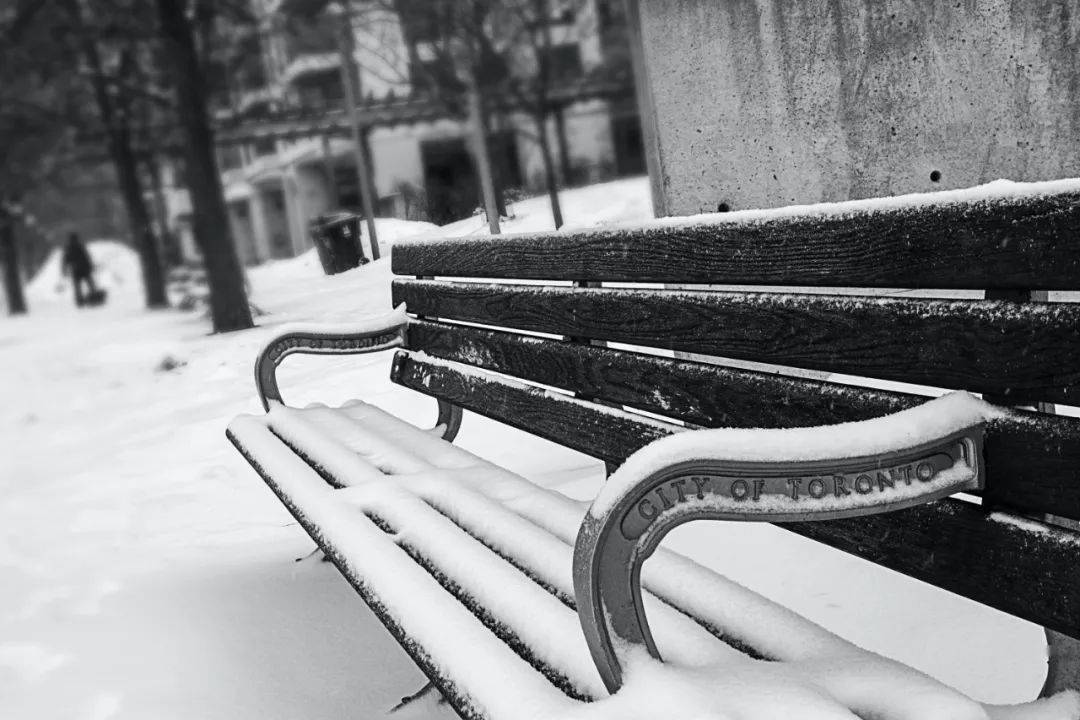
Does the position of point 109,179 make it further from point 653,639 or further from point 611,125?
point 653,639

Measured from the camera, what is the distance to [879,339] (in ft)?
4.76

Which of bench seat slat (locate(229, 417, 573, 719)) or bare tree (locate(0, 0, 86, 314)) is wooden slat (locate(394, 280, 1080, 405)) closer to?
bench seat slat (locate(229, 417, 573, 719))

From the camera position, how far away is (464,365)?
3.04 meters

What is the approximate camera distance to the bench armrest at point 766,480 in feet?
4.11

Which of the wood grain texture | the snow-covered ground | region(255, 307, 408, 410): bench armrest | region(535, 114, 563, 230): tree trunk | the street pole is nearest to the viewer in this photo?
the wood grain texture

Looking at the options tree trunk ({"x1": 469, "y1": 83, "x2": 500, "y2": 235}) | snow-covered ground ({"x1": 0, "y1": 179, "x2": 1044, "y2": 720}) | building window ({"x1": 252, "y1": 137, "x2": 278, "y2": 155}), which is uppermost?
building window ({"x1": 252, "y1": 137, "x2": 278, "y2": 155})

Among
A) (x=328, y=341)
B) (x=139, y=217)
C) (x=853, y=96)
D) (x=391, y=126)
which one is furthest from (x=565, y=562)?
(x=139, y=217)

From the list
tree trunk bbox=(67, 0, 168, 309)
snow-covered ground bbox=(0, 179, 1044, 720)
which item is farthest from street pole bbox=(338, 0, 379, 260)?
tree trunk bbox=(67, 0, 168, 309)

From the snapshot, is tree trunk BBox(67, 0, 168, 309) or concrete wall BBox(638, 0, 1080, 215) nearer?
concrete wall BBox(638, 0, 1080, 215)

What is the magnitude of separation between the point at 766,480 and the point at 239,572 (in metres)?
2.80

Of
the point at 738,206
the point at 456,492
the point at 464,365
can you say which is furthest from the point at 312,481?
the point at 738,206

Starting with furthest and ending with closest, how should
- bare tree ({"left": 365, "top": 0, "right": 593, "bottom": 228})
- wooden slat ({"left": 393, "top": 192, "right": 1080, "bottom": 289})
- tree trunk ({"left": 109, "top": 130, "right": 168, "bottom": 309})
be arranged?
tree trunk ({"left": 109, "top": 130, "right": 168, "bottom": 309}) → bare tree ({"left": 365, "top": 0, "right": 593, "bottom": 228}) → wooden slat ({"left": 393, "top": 192, "right": 1080, "bottom": 289})

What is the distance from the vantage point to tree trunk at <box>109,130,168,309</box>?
1547 cm

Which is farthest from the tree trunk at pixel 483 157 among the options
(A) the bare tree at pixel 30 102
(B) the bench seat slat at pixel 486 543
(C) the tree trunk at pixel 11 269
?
(C) the tree trunk at pixel 11 269
